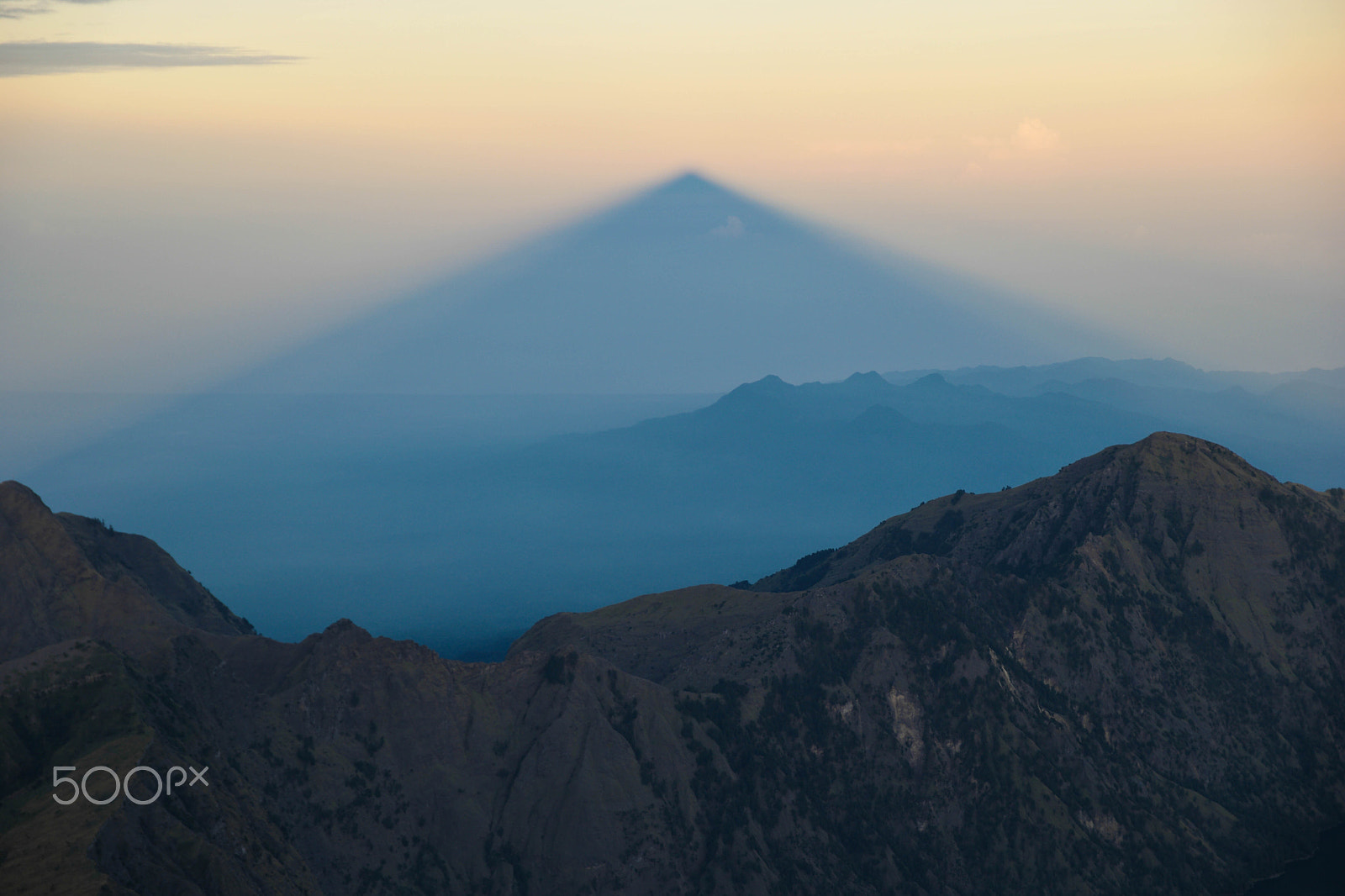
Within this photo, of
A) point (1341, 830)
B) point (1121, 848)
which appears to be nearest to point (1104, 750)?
point (1121, 848)

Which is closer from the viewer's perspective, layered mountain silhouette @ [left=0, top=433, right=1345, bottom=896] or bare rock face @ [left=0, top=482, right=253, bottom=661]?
layered mountain silhouette @ [left=0, top=433, right=1345, bottom=896]

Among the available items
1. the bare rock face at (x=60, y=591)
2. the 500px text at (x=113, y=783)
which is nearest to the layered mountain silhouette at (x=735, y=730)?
the bare rock face at (x=60, y=591)

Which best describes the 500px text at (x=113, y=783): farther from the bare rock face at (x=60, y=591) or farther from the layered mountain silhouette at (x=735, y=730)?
the bare rock face at (x=60, y=591)

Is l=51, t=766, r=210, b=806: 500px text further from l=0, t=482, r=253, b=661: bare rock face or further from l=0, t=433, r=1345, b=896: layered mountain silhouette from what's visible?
l=0, t=482, r=253, b=661: bare rock face

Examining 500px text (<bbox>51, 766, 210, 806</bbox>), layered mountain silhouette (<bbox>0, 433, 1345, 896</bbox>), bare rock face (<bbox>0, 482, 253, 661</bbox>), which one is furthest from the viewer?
bare rock face (<bbox>0, 482, 253, 661</bbox>)

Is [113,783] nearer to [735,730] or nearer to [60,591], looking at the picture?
[60,591]

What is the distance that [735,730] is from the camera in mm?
143250

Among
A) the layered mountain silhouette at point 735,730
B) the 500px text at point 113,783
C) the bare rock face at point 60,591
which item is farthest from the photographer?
the bare rock face at point 60,591

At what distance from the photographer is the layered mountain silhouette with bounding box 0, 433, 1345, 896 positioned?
9700 cm

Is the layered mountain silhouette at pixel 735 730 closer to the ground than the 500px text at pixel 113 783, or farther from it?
closer to the ground

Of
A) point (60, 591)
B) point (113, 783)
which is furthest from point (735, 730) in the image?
A: point (60, 591)

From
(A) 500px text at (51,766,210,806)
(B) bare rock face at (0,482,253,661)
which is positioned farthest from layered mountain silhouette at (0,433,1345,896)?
(A) 500px text at (51,766,210,806)

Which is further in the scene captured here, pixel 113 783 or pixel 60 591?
pixel 60 591

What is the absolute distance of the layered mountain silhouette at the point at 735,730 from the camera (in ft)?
318
